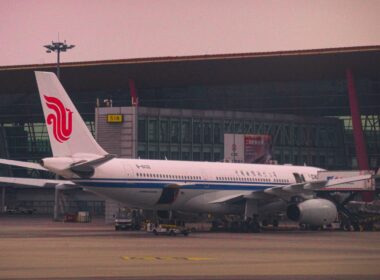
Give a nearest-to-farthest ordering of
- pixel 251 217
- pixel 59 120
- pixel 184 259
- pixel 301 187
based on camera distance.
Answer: pixel 184 259
pixel 59 120
pixel 301 187
pixel 251 217

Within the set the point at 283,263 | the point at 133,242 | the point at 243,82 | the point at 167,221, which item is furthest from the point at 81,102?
the point at 283,263

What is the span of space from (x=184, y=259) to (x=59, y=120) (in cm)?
2386

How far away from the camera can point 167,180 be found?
6072 centimetres

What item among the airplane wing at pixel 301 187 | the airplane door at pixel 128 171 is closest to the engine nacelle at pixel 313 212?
the airplane wing at pixel 301 187

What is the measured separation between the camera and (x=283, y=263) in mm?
33438

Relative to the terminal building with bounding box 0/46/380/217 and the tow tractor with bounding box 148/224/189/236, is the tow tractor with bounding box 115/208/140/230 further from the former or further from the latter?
the terminal building with bounding box 0/46/380/217

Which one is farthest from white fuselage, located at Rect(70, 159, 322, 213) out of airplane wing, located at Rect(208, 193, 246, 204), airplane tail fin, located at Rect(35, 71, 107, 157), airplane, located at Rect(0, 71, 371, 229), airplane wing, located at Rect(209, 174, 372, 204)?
airplane tail fin, located at Rect(35, 71, 107, 157)

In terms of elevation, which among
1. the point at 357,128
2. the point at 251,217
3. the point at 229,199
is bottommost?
the point at 251,217

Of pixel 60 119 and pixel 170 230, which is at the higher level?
pixel 60 119

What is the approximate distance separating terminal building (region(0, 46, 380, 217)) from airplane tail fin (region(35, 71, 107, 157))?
96.5 feet

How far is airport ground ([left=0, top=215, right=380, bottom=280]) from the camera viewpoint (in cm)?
2872

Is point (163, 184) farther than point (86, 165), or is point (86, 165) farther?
point (163, 184)

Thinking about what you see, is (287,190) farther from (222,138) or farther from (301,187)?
(222,138)

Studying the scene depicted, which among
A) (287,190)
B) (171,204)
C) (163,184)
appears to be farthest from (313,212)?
(163,184)
